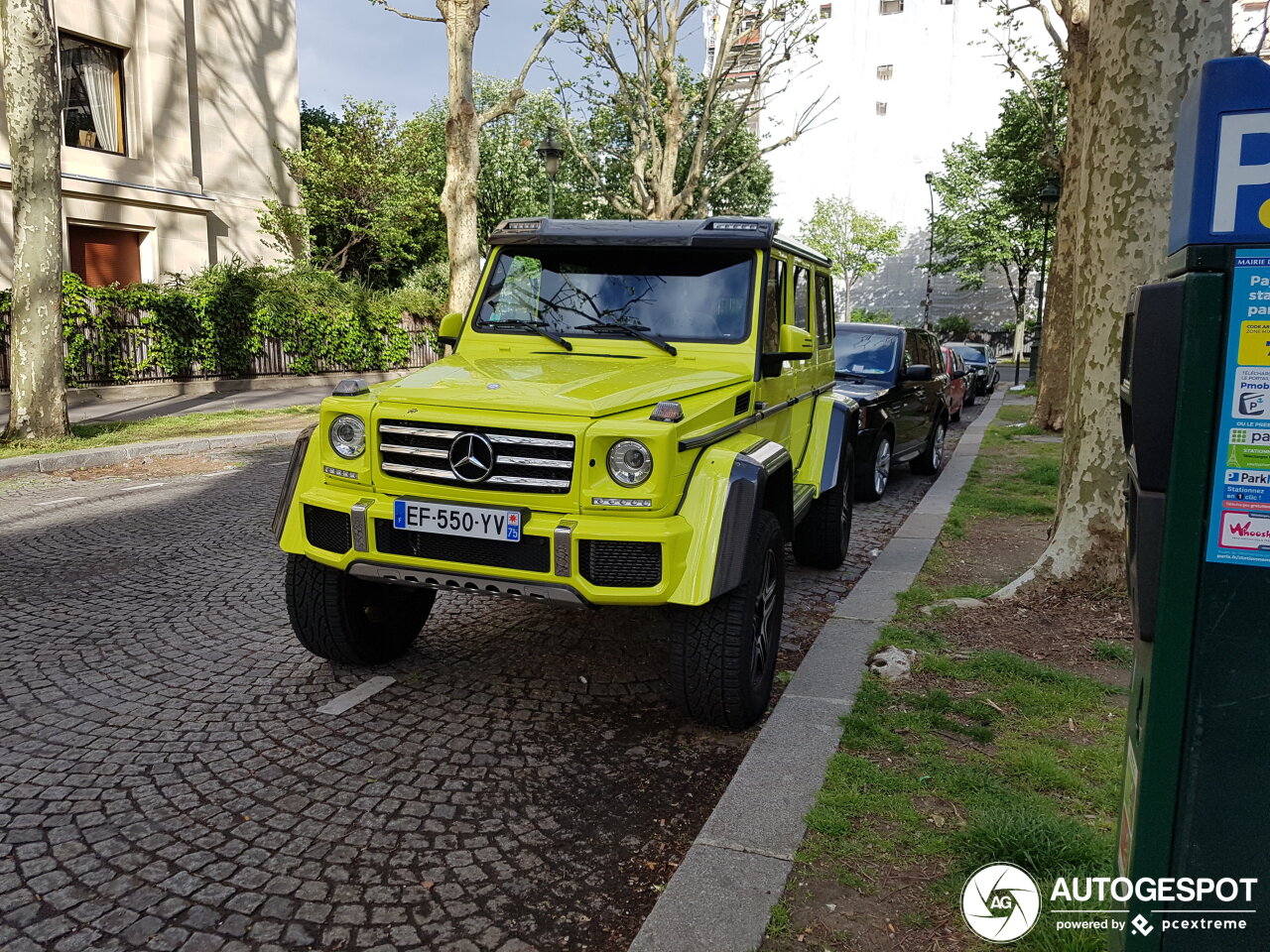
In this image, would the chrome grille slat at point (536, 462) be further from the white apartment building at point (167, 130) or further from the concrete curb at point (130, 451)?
the white apartment building at point (167, 130)

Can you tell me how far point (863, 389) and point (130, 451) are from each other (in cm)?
853

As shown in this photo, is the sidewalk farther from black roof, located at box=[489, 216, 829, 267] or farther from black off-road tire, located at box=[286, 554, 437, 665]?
black roof, located at box=[489, 216, 829, 267]

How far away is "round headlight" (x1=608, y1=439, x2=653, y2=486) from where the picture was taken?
136 inches

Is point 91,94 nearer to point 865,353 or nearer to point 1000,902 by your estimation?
point 865,353

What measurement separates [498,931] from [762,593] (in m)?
1.82

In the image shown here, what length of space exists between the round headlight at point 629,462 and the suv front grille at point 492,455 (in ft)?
0.53

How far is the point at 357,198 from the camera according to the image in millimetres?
26891

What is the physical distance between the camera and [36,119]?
10.8 meters

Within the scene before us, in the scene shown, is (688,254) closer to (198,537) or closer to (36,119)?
(198,537)

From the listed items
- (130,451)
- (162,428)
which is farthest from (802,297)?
(162,428)

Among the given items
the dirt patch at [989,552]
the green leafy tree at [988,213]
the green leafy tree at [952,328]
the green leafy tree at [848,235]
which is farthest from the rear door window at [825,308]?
the green leafy tree at [848,235]

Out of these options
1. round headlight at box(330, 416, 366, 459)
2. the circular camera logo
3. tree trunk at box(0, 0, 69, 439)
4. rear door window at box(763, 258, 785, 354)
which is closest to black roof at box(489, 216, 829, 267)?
rear door window at box(763, 258, 785, 354)

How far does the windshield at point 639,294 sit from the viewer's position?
467 cm

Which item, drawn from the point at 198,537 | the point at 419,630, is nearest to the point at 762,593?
the point at 419,630
